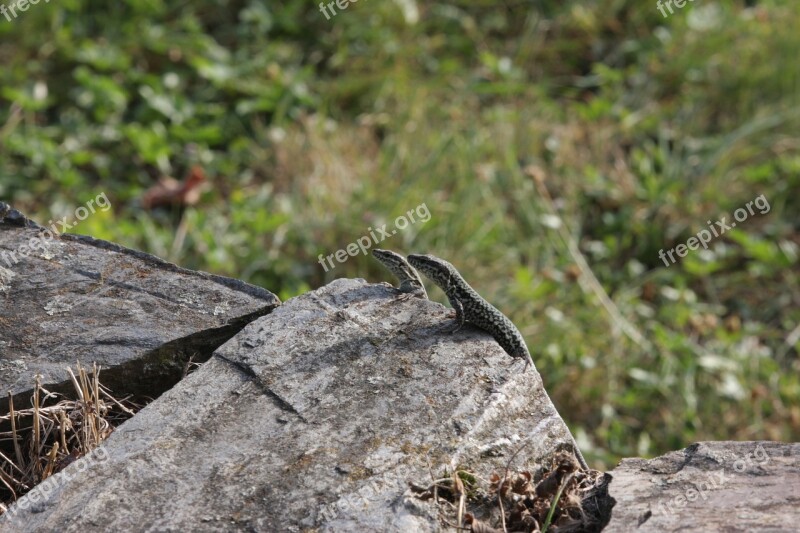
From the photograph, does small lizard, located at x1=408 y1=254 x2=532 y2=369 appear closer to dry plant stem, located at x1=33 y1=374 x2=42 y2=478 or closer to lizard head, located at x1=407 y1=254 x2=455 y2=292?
lizard head, located at x1=407 y1=254 x2=455 y2=292

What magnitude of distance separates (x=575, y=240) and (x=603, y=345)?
1288 mm

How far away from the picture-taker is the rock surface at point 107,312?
3.62 m

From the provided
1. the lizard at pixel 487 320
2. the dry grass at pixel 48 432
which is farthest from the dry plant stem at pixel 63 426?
the lizard at pixel 487 320

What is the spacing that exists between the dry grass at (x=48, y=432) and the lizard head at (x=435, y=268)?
165 cm

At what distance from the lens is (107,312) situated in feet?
12.6

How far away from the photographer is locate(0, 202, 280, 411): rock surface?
3619 millimetres

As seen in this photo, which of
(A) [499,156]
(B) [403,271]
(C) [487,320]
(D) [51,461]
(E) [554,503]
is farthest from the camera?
(A) [499,156]

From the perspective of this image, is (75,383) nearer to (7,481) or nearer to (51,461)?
(51,461)

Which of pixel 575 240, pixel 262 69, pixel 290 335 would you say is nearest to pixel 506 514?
pixel 290 335

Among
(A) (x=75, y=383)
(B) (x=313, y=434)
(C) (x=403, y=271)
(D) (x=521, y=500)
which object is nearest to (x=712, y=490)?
(D) (x=521, y=500)

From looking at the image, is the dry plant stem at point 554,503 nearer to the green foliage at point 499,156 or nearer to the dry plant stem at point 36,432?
the dry plant stem at point 36,432

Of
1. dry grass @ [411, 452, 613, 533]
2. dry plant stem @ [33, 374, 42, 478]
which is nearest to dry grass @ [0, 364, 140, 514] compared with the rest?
dry plant stem @ [33, 374, 42, 478]

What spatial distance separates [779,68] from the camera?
30.8ft

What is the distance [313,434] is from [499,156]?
5472 mm
